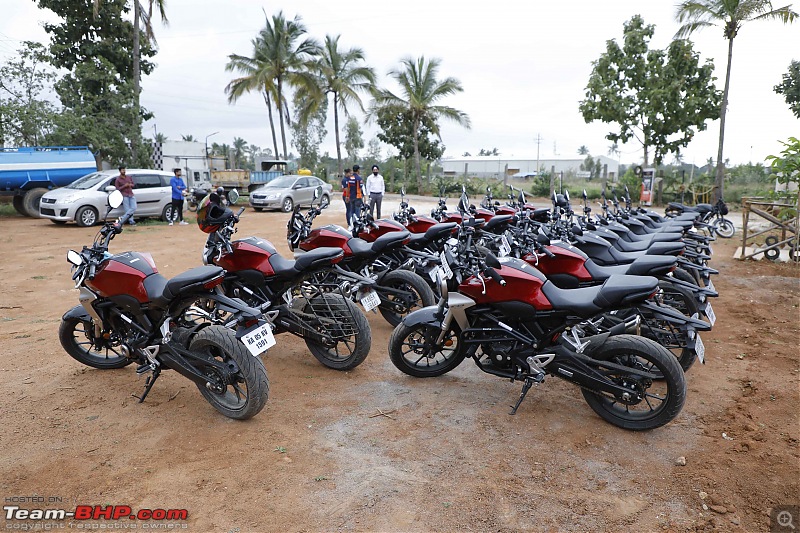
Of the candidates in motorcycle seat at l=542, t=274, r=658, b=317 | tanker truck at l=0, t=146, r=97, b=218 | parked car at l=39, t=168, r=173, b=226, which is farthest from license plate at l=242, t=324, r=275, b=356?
tanker truck at l=0, t=146, r=97, b=218

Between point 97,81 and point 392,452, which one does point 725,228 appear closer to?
point 392,452

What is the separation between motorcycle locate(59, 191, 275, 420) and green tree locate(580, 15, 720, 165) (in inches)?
840

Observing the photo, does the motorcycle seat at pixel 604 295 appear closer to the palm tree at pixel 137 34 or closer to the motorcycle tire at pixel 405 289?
the motorcycle tire at pixel 405 289

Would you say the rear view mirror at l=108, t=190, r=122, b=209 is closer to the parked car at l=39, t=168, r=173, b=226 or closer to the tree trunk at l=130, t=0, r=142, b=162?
the parked car at l=39, t=168, r=173, b=226

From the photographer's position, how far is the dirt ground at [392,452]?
267cm

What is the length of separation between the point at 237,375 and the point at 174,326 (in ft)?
2.04

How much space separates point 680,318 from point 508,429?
1.38 metres

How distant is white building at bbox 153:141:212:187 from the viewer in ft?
83.0

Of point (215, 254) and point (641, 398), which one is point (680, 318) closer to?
point (641, 398)

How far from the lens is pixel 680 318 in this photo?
3.65 m

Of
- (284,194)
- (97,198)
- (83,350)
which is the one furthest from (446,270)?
(284,194)

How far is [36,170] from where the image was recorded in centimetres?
1498

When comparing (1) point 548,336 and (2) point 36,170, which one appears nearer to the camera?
(1) point 548,336

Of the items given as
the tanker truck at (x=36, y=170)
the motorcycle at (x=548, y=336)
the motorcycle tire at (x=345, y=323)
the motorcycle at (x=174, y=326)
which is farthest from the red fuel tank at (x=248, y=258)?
the tanker truck at (x=36, y=170)
